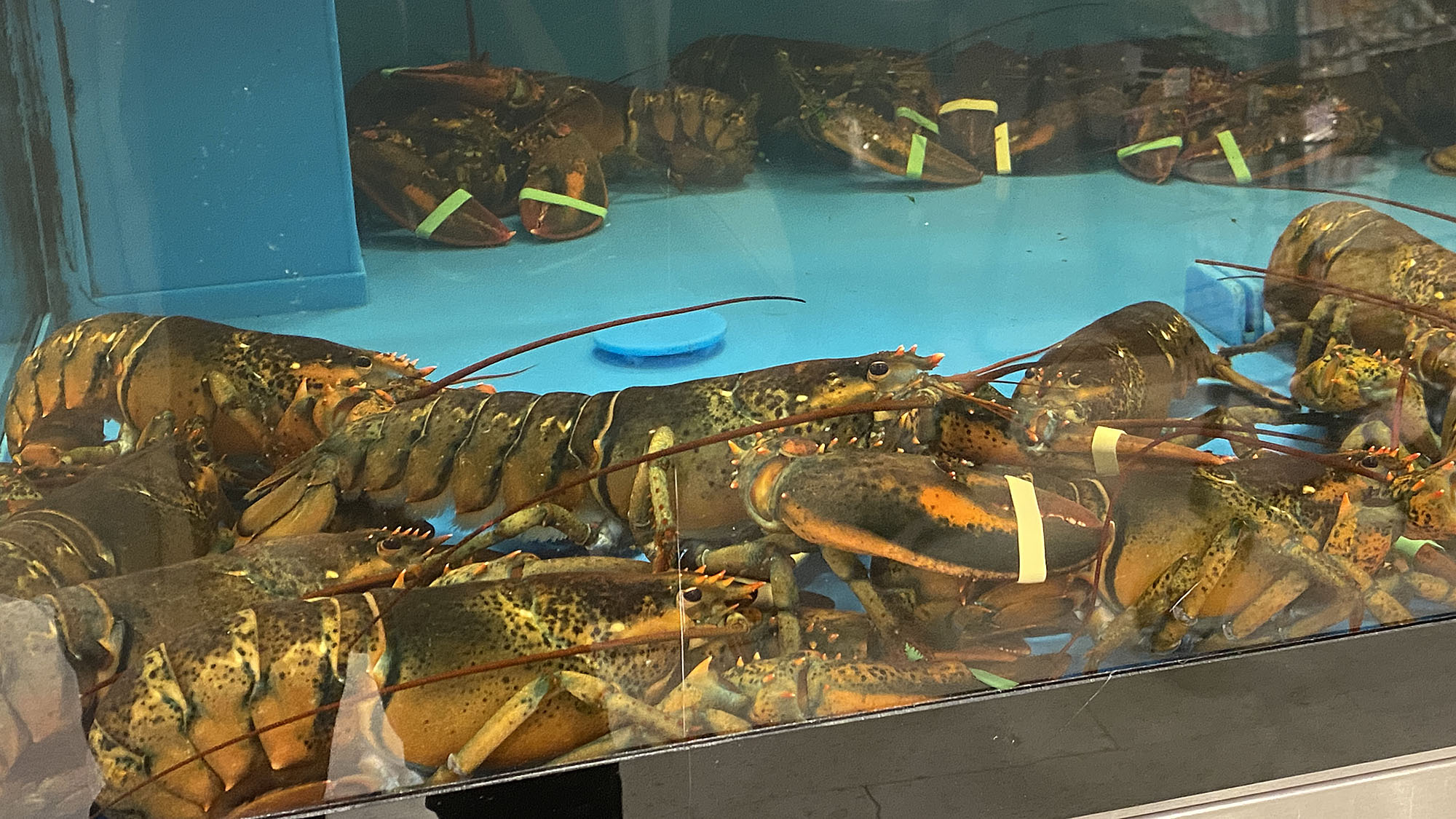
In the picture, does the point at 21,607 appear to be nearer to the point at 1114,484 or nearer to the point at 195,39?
the point at 195,39

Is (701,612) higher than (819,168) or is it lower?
lower

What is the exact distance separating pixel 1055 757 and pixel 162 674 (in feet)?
2.69

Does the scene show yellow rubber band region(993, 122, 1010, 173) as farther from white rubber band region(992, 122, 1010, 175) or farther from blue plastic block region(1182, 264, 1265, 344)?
blue plastic block region(1182, 264, 1265, 344)

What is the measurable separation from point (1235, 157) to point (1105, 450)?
0.32 meters

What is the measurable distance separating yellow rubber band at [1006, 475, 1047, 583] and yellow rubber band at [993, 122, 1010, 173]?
30 centimetres

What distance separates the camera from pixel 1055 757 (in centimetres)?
107

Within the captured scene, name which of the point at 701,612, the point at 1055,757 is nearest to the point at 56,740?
the point at 701,612

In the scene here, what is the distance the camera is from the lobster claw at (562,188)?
840 millimetres

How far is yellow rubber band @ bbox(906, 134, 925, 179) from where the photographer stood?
960mm

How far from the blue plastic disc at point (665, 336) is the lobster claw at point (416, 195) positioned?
0.41 ft

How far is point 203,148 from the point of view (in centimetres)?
78

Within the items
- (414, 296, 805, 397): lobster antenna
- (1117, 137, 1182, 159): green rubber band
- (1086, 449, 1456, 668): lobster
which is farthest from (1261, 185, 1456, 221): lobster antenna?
(414, 296, 805, 397): lobster antenna

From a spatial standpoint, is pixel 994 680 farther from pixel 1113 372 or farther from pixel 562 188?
pixel 562 188

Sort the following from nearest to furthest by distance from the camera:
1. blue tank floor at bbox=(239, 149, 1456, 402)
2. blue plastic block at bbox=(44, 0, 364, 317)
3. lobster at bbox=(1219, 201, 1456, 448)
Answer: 1. blue plastic block at bbox=(44, 0, 364, 317)
2. blue tank floor at bbox=(239, 149, 1456, 402)
3. lobster at bbox=(1219, 201, 1456, 448)
